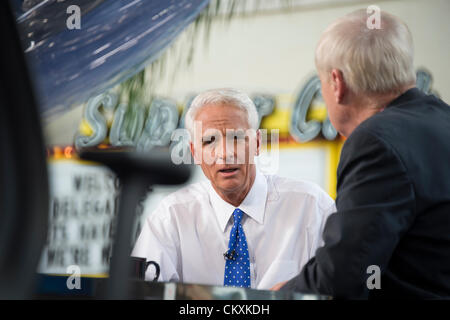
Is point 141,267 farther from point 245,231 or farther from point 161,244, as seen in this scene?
point 245,231

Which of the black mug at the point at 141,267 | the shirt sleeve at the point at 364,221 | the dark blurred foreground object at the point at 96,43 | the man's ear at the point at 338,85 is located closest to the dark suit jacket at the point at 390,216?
the shirt sleeve at the point at 364,221

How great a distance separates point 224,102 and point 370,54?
1.79 ft

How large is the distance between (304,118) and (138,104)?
3.88ft

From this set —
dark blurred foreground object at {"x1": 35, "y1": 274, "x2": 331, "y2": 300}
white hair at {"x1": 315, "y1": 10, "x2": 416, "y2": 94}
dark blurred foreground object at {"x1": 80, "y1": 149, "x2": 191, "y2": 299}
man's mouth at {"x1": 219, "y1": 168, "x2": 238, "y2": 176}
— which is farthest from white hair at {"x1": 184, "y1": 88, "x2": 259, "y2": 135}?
dark blurred foreground object at {"x1": 80, "y1": 149, "x2": 191, "y2": 299}

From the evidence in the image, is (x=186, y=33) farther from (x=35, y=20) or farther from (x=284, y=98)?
(x=284, y=98)

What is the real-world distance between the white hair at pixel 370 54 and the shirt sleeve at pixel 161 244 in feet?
2.12

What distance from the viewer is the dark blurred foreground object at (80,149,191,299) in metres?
0.53

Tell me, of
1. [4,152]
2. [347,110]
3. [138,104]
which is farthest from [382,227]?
[138,104]

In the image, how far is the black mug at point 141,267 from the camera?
1128mm

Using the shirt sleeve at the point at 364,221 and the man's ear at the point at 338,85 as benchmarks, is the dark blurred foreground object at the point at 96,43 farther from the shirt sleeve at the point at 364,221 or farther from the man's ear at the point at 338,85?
the shirt sleeve at the point at 364,221

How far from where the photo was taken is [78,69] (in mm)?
2355

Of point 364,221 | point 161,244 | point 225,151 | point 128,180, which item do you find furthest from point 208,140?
point 128,180

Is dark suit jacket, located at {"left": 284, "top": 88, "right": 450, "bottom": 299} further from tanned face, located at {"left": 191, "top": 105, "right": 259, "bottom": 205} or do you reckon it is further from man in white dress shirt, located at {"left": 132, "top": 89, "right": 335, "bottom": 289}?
tanned face, located at {"left": 191, "top": 105, "right": 259, "bottom": 205}

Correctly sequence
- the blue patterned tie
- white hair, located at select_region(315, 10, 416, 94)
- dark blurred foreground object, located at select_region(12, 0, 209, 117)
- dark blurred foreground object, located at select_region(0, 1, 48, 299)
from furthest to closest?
dark blurred foreground object, located at select_region(12, 0, 209, 117) < the blue patterned tie < white hair, located at select_region(315, 10, 416, 94) < dark blurred foreground object, located at select_region(0, 1, 48, 299)
